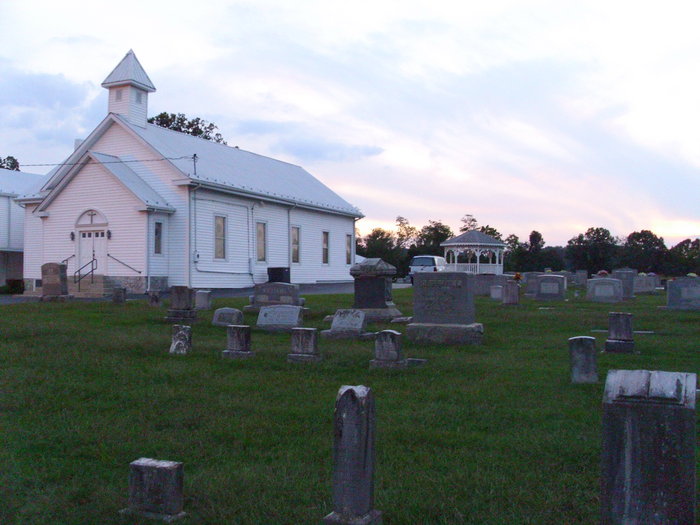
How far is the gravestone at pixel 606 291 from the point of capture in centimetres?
2617

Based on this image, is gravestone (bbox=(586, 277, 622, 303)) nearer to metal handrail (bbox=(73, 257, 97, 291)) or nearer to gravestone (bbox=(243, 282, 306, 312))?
gravestone (bbox=(243, 282, 306, 312))

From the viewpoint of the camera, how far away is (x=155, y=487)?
15.4 ft

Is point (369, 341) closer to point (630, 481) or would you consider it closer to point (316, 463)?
point (316, 463)

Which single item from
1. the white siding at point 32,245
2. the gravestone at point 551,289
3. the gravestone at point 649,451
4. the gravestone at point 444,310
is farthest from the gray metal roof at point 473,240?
the gravestone at point 649,451

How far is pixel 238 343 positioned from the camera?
11.3 meters

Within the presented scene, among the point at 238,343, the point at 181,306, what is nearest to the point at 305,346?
the point at 238,343

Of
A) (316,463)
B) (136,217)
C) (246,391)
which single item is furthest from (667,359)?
(136,217)

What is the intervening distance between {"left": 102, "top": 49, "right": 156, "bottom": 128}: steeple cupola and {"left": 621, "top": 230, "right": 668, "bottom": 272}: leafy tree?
43257mm

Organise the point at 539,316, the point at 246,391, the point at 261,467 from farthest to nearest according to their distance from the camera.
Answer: the point at 539,316, the point at 246,391, the point at 261,467

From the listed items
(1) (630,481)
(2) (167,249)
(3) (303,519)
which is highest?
(2) (167,249)

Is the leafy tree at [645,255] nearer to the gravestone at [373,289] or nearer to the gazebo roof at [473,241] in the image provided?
the gazebo roof at [473,241]

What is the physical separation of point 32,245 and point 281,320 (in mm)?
20909

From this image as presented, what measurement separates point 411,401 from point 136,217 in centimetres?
2213

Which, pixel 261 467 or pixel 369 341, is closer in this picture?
pixel 261 467
